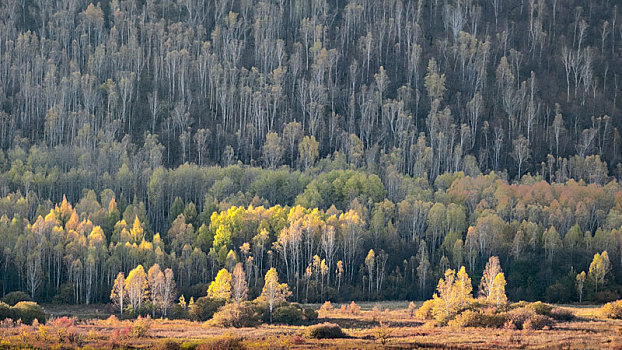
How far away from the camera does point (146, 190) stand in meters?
154

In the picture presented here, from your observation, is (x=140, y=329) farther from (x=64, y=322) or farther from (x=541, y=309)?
(x=541, y=309)

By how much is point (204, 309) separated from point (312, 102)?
266 feet

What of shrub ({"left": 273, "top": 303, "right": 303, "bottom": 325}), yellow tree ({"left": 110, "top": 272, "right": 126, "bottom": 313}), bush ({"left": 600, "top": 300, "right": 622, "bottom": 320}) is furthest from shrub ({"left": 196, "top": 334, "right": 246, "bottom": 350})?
bush ({"left": 600, "top": 300, "right": 622, "bottom": 320})

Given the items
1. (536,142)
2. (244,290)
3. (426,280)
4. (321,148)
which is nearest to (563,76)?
(536,142)

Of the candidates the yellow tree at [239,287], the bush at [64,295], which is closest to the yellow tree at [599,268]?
the yellow tree at [239,287]

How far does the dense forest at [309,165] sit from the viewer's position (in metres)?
127

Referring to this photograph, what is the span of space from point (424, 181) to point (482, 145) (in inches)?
1041

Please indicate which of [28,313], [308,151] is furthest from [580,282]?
[28,313]

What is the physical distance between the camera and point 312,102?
600ft

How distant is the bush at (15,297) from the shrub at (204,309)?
20194 mm

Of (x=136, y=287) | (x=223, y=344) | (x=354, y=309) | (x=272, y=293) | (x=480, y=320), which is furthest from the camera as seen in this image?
(x=354, y=309)

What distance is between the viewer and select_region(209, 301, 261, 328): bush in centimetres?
9862

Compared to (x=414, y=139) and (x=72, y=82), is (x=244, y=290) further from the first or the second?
(x=72, y=82)

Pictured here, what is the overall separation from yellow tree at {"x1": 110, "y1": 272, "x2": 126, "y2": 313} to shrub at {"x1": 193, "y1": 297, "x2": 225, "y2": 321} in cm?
731
